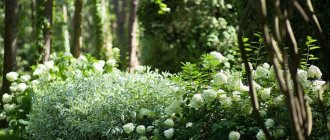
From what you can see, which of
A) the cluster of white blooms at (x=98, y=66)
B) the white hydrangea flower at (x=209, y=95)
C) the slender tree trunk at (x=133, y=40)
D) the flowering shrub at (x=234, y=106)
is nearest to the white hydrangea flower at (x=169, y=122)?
the flowering shrub at (x=234, y=106)

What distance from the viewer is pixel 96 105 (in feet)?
17.8

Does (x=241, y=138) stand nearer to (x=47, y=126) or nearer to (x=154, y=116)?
(x=154, y=116)

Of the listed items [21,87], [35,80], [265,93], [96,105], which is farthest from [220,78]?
[35,80]

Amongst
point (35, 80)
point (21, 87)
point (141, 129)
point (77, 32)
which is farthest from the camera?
point (77, 32)

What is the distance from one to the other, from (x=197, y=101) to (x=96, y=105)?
1559 millimetres

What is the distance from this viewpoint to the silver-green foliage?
5.19 metres

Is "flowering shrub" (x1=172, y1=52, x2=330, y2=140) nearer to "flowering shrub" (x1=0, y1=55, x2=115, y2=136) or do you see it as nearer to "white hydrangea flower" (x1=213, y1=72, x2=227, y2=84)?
"white hydrangea flower" (x1=213, y1=72, x2=227, y2=84)

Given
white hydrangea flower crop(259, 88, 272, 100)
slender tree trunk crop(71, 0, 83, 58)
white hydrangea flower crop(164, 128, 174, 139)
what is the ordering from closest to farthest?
white hydrangea flower crop(259, 88, 272, 100)
white hydrangea flower crop(164, 128, 174, 139)
slender tree trunk crop(71, 0, 83, 58)

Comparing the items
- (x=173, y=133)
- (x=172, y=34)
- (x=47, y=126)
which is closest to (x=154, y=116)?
(x=173, y=133)

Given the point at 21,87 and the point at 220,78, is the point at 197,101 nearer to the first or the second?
the point at 220,78

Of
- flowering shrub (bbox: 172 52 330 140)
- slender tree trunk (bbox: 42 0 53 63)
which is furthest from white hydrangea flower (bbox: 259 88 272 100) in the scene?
slender tree trunk (bbox: 42 0 53 63)

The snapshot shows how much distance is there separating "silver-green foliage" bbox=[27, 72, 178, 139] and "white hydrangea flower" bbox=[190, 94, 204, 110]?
24.9 inches

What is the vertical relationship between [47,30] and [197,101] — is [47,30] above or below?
above

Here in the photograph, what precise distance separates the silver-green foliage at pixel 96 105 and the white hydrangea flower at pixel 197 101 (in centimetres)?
63
